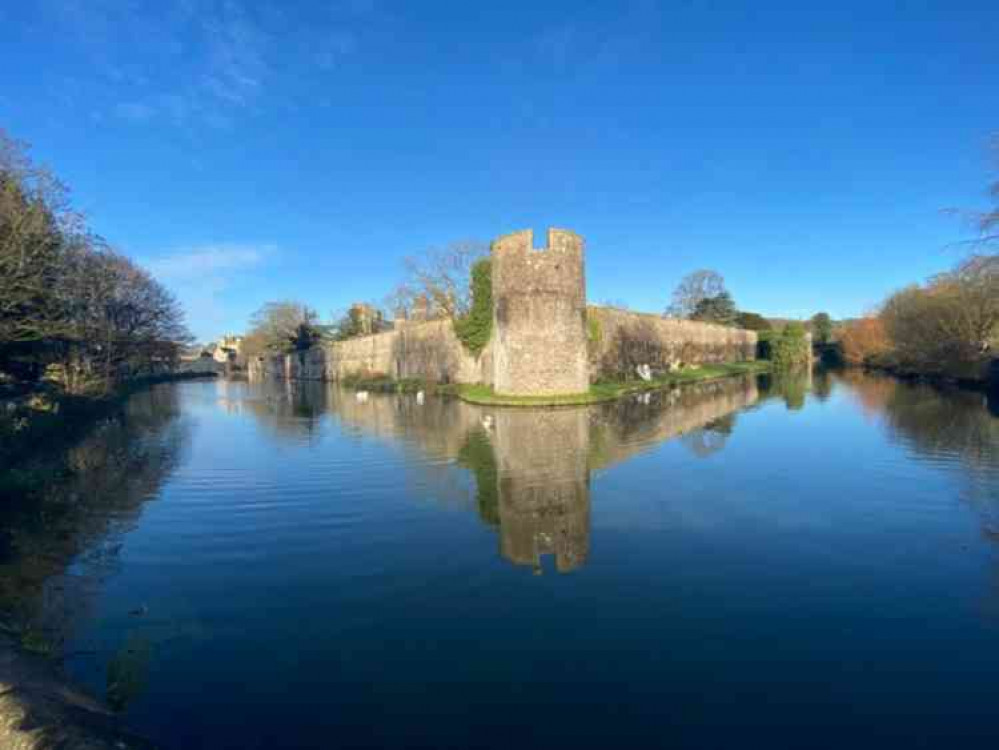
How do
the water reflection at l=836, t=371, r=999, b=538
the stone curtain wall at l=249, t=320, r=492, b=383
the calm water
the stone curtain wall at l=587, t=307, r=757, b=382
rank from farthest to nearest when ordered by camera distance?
the stone curtain wall at l=249, t=320, r=492, b=383
the stone curtain wall at l=587, t=307, r=757, b=382
the water reflection at l=836, t=371, r=999, b=538
the calm water

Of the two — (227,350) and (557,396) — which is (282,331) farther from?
(557,396)

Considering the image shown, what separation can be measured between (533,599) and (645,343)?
1365 inches

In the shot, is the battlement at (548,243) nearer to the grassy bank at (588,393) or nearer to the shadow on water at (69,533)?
the grassy bank at (588,393)

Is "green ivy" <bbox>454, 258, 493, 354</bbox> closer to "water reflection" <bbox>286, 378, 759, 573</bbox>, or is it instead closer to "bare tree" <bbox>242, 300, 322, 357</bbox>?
"water reflection" <bbox>286, 378, 759, 573</bbox>

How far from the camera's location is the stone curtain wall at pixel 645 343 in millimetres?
31578

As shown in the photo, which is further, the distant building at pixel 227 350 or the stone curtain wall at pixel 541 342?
the distant building at pixel 227 350

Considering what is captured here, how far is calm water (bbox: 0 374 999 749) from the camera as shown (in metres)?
3.58

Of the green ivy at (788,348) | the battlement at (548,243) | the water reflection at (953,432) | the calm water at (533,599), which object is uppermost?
the battlement at (548,243)

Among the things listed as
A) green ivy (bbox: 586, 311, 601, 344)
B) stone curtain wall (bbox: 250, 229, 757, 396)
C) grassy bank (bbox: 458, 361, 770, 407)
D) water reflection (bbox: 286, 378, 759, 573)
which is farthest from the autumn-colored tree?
green ivy (bbox: 586, 311, 601, 344)

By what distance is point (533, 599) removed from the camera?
514 centimetres

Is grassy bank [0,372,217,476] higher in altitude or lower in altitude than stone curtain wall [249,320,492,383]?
lower

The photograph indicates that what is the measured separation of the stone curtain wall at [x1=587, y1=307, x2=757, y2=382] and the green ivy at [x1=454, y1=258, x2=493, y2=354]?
5.77m

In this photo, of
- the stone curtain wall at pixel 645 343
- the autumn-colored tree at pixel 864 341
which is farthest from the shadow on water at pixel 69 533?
the autumn-colored tree at pixel 864 341

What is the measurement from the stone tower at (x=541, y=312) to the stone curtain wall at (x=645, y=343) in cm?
789
